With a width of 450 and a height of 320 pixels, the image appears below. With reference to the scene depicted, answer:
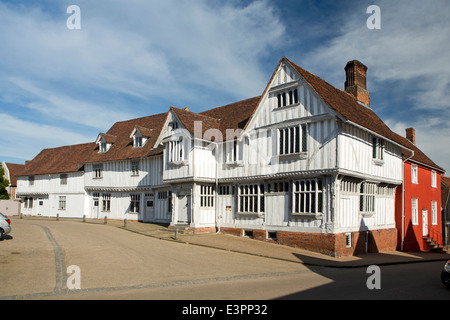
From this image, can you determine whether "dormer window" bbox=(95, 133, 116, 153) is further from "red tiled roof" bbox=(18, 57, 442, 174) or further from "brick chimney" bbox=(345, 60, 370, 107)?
"brick chimney" bbox=(345, 60, 370, 107)

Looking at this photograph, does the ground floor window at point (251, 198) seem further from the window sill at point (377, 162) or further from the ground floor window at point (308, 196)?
the window sill at point (377, 162)

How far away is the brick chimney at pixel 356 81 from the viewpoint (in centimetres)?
2544

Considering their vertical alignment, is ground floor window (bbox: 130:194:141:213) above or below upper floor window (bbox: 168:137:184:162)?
below

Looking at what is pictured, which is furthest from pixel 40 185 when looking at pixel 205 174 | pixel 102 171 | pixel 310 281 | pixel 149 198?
pixel 310 281

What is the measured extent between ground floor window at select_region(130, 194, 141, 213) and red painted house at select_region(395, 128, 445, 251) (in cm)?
2023

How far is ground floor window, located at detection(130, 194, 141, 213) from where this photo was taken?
104 feet

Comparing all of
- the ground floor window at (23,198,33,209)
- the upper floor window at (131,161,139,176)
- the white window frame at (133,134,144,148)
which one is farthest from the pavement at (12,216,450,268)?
the ground floor window at (23,198,33,209)

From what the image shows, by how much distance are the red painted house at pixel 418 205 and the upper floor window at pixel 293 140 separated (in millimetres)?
9334

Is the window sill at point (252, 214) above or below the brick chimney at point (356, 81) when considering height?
below

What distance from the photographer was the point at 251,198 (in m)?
22.4

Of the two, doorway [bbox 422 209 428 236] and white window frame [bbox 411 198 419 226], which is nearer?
white window frame [bbox 411 198 419 226]

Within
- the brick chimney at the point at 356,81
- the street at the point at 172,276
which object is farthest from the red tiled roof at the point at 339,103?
the street at the point at 172,276

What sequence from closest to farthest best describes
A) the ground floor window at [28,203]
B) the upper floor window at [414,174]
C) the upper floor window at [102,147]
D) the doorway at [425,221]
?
the upper floor window at [414,174] → the doorway at [425,221] → the upper floor window at [102,147] → the ground floor window at [28,203]

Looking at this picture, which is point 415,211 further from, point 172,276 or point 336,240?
point 172,276
